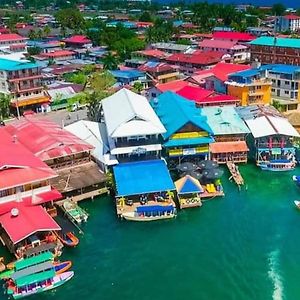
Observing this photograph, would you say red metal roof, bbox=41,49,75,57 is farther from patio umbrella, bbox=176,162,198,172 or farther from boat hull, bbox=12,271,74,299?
boat hull, bbox=12,271,74,299

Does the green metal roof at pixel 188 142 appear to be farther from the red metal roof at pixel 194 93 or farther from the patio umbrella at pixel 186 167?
the red metal roof at pixel 194 93

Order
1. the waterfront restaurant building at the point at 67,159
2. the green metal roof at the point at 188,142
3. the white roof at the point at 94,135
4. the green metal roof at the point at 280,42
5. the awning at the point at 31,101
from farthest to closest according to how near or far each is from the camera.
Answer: the green metal roof at the point at 280,42, the awning at the point at 31,101, the white roof at the point at 94,135, the green metal roof at the point at 188,142, the waterfront restaurant building at the point at 67,159

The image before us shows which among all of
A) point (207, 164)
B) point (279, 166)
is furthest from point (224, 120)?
point (207, 164)

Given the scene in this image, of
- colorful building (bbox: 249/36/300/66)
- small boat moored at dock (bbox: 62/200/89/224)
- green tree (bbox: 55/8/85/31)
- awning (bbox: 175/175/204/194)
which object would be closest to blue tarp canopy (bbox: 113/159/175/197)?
awning (bbox: 175/175/204/194)

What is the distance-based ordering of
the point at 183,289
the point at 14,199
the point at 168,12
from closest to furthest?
the point at 183,289 → the point at 14,199 → the point at 168,12

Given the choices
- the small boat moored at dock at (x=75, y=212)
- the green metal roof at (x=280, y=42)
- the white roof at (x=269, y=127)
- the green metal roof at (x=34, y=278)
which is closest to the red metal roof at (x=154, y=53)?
the green metal roof at (x=280, y=42)

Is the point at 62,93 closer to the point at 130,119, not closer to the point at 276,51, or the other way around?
the point at 130,119

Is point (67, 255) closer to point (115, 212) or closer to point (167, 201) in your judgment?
point (115, 212)

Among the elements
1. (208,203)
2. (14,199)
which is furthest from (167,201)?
(14,199)
